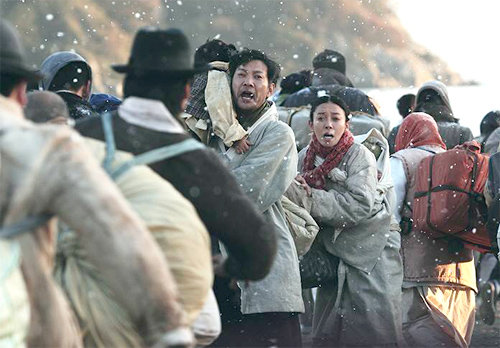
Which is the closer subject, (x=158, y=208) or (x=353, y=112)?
(x=158, y=208)

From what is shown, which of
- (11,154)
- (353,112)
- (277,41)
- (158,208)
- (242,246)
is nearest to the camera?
(11,154)

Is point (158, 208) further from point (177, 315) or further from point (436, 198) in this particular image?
point (436, 198)

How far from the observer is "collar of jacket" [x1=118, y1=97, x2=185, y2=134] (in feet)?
15.2

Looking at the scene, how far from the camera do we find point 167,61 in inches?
184

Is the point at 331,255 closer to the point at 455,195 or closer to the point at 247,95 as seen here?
the point at 455,195

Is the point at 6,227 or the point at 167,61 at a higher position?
the point at 167,61

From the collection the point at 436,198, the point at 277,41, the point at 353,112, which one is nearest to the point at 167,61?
the point at 436,198

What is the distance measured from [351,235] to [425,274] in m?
1.01

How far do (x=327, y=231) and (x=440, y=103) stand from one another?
8.68ft

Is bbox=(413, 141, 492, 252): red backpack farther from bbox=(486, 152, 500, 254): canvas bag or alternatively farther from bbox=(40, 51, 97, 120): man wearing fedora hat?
bbox=(40, 51, 97, 120): man wearing fedora hat

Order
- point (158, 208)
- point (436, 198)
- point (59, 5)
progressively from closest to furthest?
point (158, 208) → point (436, 198) → point (59, 5)

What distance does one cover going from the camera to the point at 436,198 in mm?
9195

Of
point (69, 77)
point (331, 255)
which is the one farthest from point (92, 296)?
point (331, 255)

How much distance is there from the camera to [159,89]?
15.5 ft
